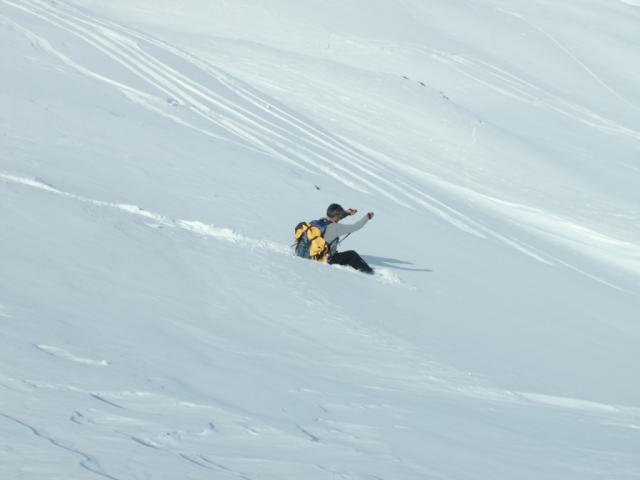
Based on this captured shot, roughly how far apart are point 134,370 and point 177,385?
0.72 ft

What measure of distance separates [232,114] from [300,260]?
7.48 meters

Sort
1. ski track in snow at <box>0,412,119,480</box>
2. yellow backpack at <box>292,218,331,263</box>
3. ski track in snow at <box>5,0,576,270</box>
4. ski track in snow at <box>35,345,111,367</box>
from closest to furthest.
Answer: ski track in snow at <box>0,412,119,480</box>, ski track in snow at <box>35,345,111,367</box>, yellow backpack at <box>292,218,331,263</box>, ski track in snow at <box>5,0,576,270</box>

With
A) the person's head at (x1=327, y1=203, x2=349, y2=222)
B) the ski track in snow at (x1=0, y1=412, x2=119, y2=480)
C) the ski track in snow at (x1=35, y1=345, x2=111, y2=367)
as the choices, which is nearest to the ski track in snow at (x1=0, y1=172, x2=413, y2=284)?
the person's head at (x1=327, y1=203, x2=349, y2=222)

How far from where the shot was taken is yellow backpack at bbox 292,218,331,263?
10.2 meters

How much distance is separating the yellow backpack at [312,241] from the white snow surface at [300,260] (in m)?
0.24

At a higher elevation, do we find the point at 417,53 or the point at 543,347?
the point at 417,53

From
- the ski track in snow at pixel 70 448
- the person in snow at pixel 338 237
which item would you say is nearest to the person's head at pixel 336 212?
the person in snow at pixel 338 237

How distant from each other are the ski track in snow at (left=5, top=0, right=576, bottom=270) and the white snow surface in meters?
0.08

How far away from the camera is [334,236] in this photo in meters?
10.4

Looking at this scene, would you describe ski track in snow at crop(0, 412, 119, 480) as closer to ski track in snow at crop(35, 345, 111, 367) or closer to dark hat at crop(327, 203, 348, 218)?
ski track in snow at crop(35, 345, 111, 367)

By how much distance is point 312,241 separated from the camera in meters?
10.3

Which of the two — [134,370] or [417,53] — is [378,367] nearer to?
[134,370]

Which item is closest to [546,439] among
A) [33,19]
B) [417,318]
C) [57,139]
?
[417,318]

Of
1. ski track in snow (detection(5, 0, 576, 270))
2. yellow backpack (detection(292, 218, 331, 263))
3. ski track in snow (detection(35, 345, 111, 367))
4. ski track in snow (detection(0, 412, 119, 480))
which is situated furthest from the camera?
ski track in snow (detection(5, 0, 576, 270))
